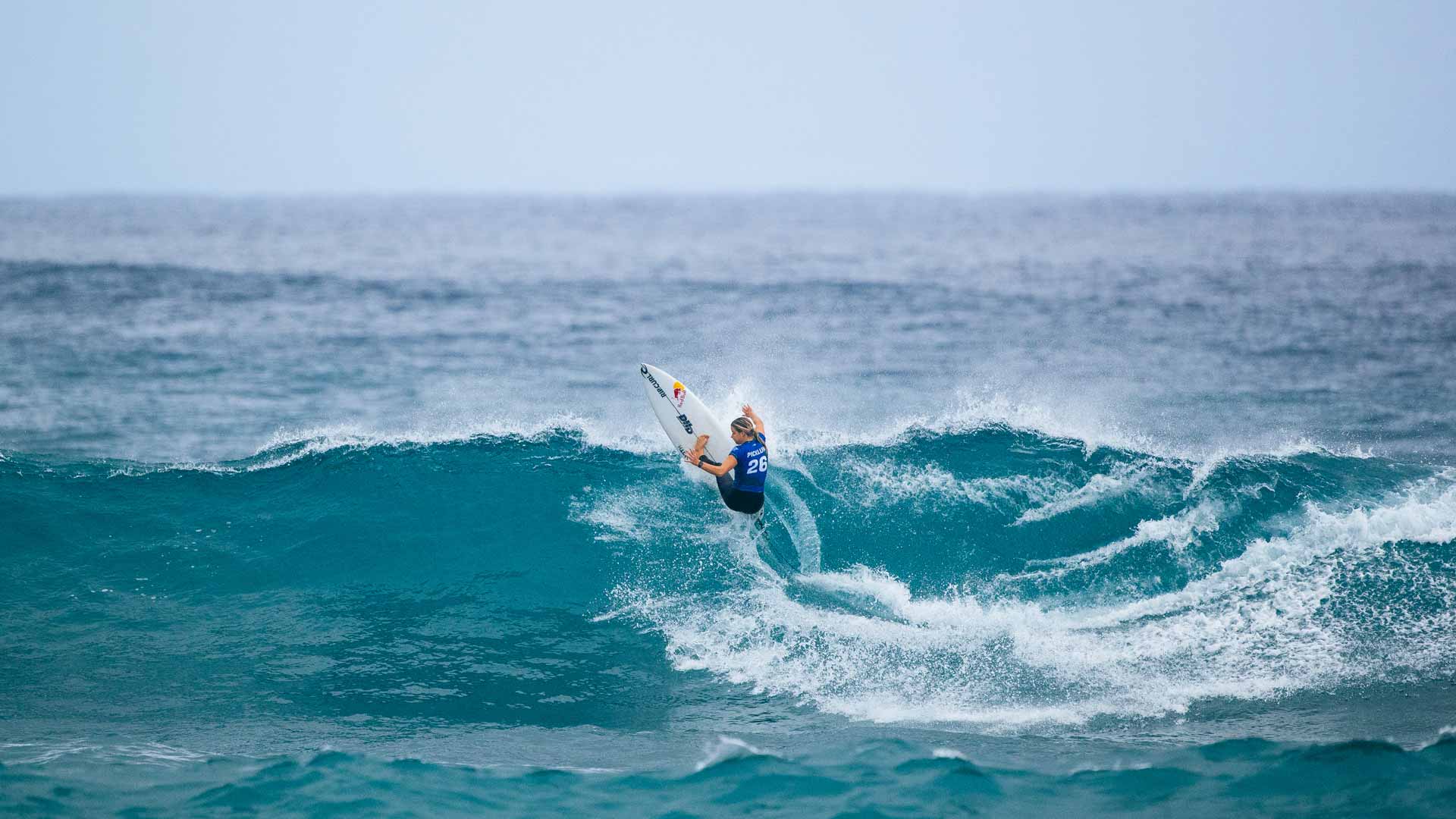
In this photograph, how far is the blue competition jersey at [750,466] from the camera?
448 inches

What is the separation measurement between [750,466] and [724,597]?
1.44 m

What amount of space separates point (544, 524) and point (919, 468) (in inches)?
193

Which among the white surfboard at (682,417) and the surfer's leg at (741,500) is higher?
the white surfboard at (682,417)

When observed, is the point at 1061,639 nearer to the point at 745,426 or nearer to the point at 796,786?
the point at 796,786

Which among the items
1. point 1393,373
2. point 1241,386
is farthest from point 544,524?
point 1393,373

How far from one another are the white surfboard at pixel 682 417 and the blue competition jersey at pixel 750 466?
97 centimetres

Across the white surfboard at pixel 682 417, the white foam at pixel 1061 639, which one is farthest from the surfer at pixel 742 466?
the white foam at pixel 1061 639

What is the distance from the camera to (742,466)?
11453 mm

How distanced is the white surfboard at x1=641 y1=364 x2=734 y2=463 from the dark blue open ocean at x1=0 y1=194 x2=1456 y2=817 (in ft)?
2.29

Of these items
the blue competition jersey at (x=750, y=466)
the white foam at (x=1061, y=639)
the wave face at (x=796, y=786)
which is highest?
the blue competition jersey at (x=750, y=466)

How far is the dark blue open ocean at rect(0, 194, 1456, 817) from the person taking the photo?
812 centimetres

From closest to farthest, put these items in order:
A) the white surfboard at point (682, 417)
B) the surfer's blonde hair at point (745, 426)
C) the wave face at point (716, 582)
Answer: the wave face at point (716, 582) < the surfer's blonde hair at point (745, 426) < the white surfboard at point (682, 417)

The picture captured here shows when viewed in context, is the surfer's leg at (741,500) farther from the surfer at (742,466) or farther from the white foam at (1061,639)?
the white foam at (1061,639)

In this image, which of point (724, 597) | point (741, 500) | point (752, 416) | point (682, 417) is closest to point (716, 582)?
point (724, 597)
